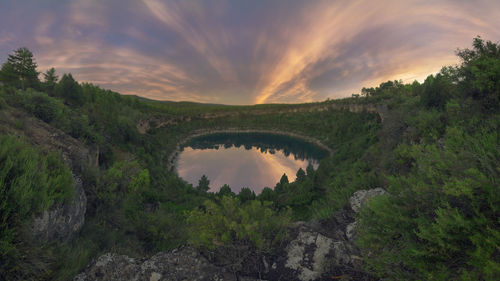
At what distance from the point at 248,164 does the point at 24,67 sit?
2005 inches

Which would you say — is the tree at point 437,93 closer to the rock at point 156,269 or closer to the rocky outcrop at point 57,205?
the rock at point 156,269

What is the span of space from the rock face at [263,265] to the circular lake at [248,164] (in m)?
32.6

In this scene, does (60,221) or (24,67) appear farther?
(24,67)

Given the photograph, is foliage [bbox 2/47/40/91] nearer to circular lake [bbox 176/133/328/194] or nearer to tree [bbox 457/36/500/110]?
circular lake [bbox 176/133/328/194]

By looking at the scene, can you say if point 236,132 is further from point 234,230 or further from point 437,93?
point 234,230

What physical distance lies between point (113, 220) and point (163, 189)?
1826cm

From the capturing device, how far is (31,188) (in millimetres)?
5289

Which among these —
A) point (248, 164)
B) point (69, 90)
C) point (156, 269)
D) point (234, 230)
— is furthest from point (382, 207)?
point (248, 164)

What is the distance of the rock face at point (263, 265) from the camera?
16.9 feet

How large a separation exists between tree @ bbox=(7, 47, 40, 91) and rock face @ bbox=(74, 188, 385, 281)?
46.6 metres

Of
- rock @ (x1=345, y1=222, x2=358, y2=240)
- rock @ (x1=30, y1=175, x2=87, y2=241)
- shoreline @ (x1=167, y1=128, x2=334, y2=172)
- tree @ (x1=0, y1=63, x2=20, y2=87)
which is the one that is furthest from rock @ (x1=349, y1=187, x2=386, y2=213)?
shoreline @ (x1=167, y1=128, x2=334, y2=172)

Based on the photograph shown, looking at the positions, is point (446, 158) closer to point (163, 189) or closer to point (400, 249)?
point (400, 249)

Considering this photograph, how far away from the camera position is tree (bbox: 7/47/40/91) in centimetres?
3272

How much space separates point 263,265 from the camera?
559cm
